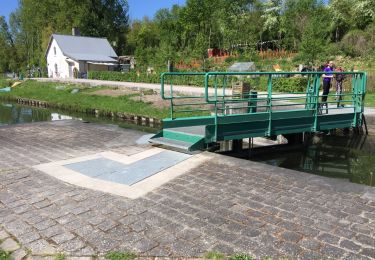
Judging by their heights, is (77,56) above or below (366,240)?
above

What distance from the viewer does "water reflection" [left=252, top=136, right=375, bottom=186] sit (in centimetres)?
1029

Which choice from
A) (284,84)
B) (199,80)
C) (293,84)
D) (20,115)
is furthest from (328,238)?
(199,80)

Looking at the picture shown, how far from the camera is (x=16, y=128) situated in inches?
451

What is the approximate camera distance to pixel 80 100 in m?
26.2

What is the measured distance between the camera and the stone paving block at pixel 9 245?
13.1 ft

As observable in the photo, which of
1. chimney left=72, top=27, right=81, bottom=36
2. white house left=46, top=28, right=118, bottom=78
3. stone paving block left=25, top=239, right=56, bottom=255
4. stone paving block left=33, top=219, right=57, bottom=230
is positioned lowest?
stone paving block left=25, top=239, right=56, bottom=255

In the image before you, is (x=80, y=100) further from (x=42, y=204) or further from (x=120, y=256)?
(x=120, y=256)

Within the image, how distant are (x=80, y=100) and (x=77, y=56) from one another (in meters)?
29.1

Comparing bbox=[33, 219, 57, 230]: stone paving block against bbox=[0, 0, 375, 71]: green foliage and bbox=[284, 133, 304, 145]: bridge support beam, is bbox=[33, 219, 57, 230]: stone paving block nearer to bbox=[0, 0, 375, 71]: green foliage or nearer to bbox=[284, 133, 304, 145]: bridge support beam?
bbox=[284, 133, 304, 145]: bridge support beam

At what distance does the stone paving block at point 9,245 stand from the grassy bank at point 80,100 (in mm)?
14063

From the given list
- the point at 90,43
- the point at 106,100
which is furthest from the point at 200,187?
the point at 90,43

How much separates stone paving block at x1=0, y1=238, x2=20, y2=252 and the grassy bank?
14063mm

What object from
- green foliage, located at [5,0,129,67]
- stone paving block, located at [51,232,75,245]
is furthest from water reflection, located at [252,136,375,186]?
green foliage, located at [5,0,129,67]

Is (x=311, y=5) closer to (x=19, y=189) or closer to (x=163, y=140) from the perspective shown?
(x=163, y=140)
